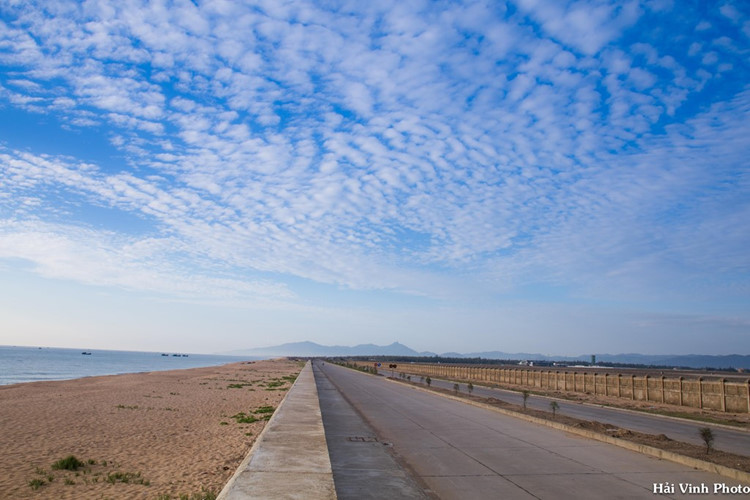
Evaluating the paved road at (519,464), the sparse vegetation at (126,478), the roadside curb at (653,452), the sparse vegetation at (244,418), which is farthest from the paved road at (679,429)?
the sparse vegetation at (126,478)

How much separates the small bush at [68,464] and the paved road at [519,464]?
25.6 ft

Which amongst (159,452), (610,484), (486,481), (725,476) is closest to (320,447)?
(486,481)

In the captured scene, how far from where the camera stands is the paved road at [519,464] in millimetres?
8555

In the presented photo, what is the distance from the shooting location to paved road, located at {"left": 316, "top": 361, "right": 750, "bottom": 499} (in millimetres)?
8555

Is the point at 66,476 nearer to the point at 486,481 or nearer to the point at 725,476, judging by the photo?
the point at 486,481

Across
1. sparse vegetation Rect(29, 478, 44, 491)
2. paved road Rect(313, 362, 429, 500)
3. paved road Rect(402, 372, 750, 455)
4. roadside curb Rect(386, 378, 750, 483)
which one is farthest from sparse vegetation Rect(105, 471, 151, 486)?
paved road Rect(402, 372, 750, 455)

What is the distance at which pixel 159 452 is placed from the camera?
579 inches

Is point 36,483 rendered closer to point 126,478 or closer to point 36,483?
point 36,483

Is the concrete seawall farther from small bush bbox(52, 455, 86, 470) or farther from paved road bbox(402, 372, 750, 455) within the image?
paved road bbox(402, 372, 750, 455)

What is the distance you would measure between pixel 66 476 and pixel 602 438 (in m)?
13.5

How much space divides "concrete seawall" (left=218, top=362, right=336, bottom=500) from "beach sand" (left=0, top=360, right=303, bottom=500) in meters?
1.33

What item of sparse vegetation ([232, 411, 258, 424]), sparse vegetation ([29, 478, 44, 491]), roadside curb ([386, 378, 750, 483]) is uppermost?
roadside curb ([386, 378, 750, 483])

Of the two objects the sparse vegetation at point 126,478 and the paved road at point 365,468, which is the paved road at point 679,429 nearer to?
the paved road at point 365,468

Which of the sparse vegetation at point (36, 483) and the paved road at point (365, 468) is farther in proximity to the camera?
the sparse vegetation at point (36, 483)
